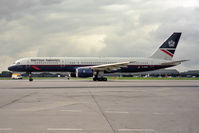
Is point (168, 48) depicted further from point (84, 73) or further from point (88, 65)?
point (84, 73)

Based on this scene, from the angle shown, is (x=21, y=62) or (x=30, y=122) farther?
(x=21, y=62)

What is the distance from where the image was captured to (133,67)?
1775 inches

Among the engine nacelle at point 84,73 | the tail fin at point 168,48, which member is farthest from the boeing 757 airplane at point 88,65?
the tail fin at point 168,48

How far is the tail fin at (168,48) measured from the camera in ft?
156

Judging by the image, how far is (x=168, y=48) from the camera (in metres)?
48.0

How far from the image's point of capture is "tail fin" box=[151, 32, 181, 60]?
1877 inches

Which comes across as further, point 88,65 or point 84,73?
point 88,65

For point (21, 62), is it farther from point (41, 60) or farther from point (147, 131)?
point (147, 131)

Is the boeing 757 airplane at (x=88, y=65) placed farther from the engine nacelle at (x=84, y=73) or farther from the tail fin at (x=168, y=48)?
the tail fin at (x=168, y=48)

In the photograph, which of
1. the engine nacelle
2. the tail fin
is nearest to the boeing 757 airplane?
the engine nacelle

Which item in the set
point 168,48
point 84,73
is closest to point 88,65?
point 84,73

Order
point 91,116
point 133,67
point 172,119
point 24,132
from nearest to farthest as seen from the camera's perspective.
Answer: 1. point 24,132
2. point 172,119
3. point 91,116
4. point 133,67

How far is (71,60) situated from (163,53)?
1929 centimetres

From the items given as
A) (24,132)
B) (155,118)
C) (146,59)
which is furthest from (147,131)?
(146,59)
